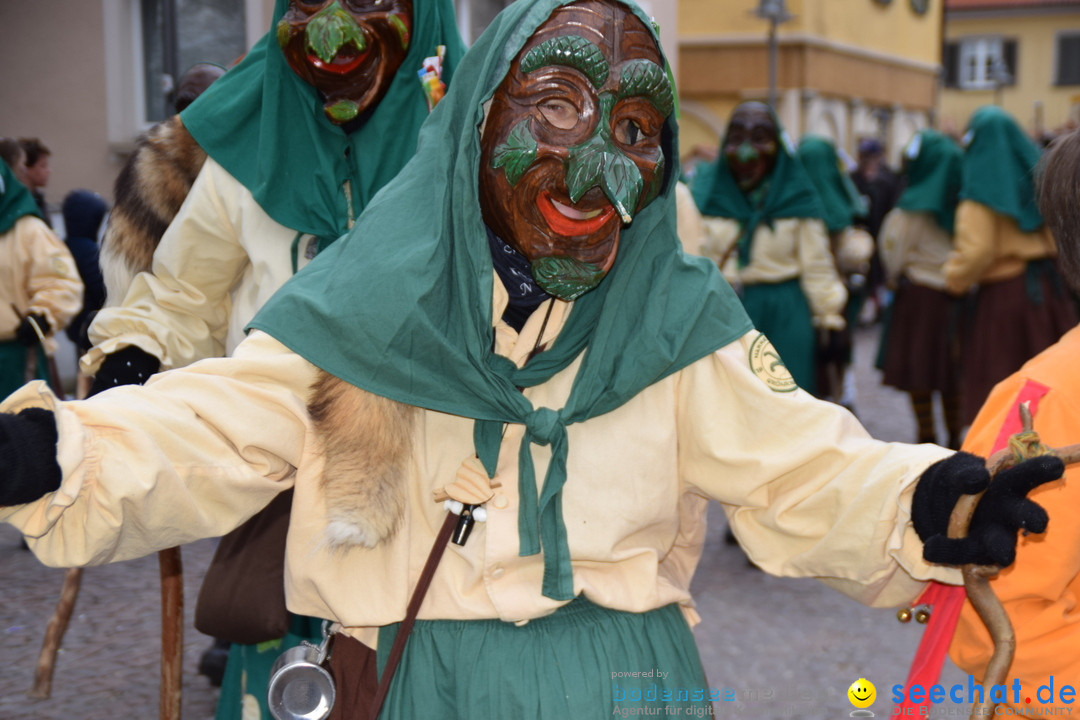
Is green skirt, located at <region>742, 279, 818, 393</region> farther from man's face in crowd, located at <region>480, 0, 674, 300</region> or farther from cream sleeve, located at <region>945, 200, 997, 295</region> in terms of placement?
man's face in crowd, located at <region>480, 0, 674, 300</region>

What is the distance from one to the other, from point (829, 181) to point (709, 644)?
174 inches

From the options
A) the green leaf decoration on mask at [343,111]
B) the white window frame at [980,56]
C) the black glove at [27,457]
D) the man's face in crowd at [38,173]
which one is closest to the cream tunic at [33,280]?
the man's face in crowd at [38,173]

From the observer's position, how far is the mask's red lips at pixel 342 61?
3.00m

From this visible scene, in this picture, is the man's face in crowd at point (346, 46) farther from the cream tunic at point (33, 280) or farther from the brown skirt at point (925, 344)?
the brown skirt at point (925, 344)

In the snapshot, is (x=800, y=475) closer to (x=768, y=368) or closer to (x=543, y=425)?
(x=768, y=368)

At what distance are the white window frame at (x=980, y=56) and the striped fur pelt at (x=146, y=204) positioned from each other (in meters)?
39.3

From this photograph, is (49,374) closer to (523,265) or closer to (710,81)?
(523,265)

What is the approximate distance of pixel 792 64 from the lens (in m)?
Result: 24.1

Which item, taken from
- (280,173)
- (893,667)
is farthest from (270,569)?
(893,667)

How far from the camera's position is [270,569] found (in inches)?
104

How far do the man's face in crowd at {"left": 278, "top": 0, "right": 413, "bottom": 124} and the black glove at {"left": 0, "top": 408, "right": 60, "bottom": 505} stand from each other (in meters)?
1.63

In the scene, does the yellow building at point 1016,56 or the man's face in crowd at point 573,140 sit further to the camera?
the yellow building at point 1016,56

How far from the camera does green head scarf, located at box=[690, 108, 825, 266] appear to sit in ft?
21.3

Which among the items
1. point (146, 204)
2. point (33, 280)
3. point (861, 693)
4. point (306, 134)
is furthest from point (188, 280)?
point (33, 280)
